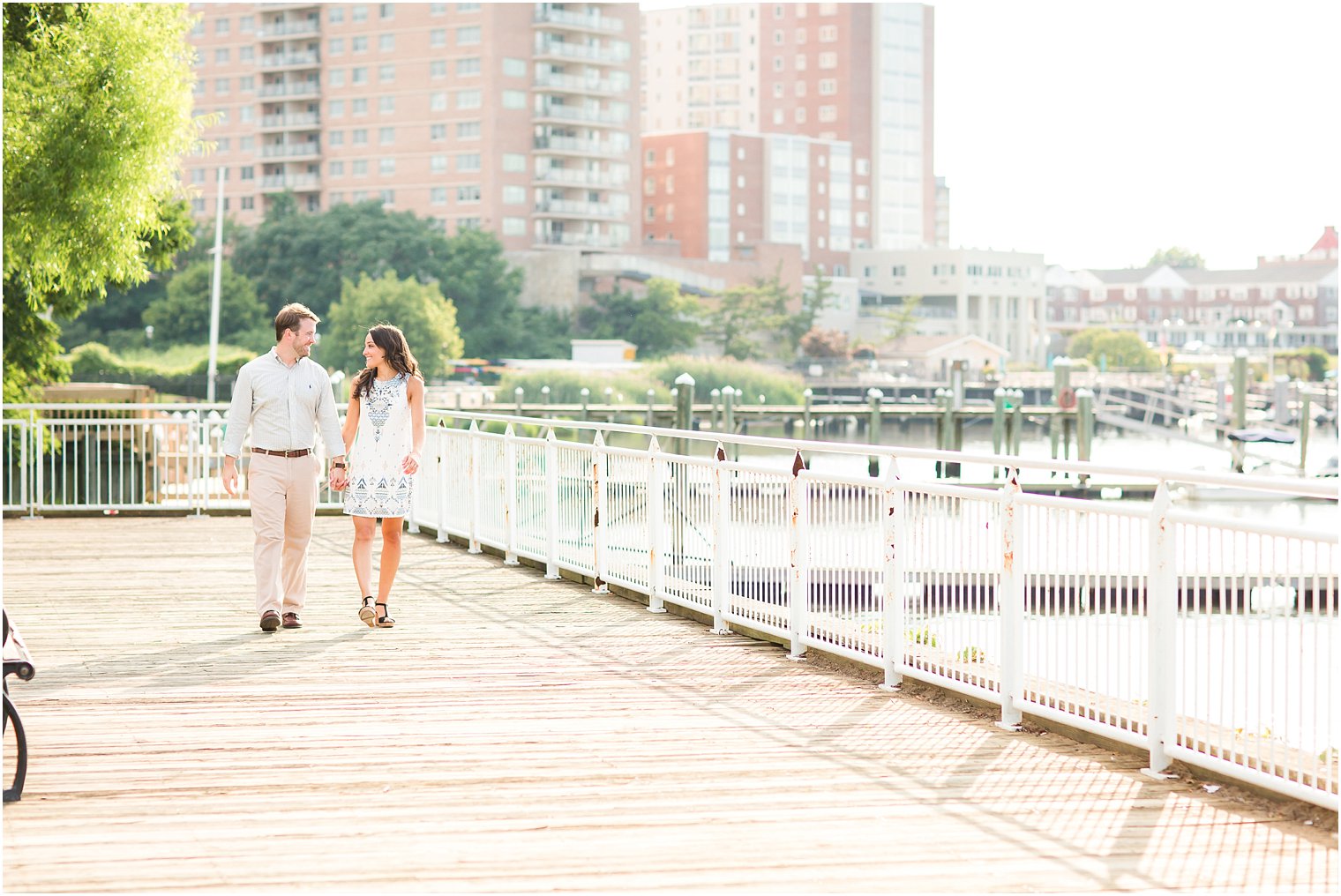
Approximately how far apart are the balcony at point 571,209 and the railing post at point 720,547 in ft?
323

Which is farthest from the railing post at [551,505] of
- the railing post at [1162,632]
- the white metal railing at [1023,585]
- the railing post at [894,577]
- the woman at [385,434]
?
the railing post at [1162,632]

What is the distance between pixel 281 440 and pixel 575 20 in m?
101

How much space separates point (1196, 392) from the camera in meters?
97.1

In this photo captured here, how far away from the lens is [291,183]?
10906cm

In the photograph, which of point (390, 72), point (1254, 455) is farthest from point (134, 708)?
point (390, 72)

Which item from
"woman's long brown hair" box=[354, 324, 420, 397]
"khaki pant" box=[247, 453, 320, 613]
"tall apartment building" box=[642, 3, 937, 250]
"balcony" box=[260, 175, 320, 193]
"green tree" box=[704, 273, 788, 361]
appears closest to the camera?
"khaki pant" box=[247, 453, 320, 613]

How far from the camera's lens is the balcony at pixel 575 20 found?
107 m

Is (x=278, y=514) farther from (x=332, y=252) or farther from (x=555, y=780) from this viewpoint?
(x=332, y=252)

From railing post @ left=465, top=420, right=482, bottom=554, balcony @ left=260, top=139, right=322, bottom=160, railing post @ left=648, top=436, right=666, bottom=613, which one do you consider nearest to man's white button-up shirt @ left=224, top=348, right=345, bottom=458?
Result: railing post @ left=648, top=436, right=666, bottom=613

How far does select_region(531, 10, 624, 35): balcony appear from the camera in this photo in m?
107

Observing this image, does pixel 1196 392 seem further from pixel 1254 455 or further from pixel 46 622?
pixel 46 622

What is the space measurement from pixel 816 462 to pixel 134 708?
55.2 m

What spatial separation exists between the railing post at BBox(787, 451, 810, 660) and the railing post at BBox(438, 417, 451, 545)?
6.71 meters

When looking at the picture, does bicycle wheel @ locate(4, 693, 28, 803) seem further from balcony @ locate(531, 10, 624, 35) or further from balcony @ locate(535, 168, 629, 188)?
balcony @ locate(531, 10, 624, 35)
